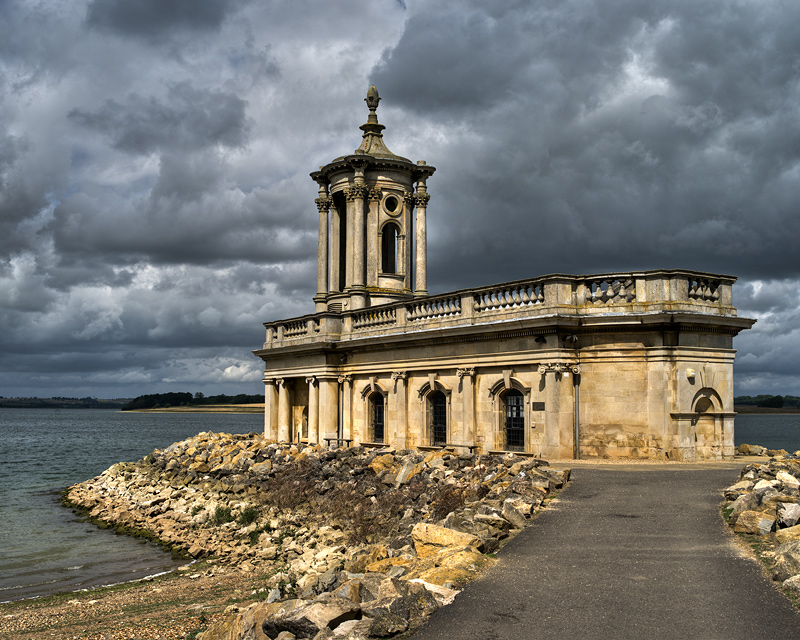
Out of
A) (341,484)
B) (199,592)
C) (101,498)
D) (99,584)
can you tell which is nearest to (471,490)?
(199,592)

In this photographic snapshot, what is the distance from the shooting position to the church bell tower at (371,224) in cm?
3322

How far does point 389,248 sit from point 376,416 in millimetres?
8686

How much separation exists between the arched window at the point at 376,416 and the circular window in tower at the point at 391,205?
8.32 metres

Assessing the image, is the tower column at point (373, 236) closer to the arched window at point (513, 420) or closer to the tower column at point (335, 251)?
the tower column at point (335, 251)

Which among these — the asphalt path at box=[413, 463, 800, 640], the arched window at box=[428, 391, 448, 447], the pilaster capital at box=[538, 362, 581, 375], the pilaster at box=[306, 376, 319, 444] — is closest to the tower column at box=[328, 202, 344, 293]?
the pilaster at box=[306, 376, 319, 444]

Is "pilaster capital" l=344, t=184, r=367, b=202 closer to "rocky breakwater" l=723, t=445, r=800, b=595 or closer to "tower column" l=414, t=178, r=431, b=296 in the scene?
"tower column" l=414, t=178, r=431, b=296

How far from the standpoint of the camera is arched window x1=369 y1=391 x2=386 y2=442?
30.5m

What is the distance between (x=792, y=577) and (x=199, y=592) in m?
12.6

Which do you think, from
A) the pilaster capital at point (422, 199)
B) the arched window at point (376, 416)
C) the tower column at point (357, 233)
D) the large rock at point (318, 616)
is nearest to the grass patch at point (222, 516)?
the arched window at point (376, 416)

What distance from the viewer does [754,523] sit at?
12.4m

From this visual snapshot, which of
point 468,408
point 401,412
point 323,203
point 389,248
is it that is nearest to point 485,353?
point 468,408

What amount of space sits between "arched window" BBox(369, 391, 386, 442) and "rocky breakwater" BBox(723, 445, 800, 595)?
16.4 m

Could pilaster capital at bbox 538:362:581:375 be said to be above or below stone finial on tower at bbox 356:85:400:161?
below

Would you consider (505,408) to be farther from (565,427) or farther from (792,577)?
(792,577)
